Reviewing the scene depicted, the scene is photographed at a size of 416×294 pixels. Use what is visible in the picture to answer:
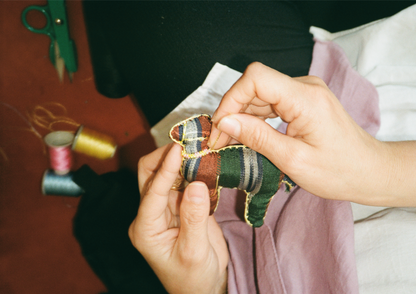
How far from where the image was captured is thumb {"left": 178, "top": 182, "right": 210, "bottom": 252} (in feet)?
2.15

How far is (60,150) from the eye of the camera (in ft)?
4.51

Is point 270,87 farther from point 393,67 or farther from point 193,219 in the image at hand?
point 393,67

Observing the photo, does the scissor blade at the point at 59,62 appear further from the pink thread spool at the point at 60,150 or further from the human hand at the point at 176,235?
the human hand at the point at 176,235

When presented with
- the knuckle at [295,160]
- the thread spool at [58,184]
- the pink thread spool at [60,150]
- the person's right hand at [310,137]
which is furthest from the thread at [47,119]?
the knuckle at [295,160]

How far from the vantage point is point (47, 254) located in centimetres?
138

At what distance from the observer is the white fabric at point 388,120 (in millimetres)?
681

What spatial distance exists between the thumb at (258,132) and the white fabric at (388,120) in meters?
0.36

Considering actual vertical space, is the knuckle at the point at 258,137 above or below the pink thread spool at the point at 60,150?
above

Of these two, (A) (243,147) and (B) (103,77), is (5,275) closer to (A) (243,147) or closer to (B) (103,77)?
(B) (103,77)

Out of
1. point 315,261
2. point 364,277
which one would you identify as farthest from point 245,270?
point 364,277

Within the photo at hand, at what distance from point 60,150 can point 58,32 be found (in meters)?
0.61

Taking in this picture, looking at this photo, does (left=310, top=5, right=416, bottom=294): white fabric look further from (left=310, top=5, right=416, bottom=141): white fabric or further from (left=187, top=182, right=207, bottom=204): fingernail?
(left=187, top=182, right=207, bottom=204): fingernail

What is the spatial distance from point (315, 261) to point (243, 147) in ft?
1.28

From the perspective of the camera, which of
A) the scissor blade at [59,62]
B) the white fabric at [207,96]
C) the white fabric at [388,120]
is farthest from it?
the scissor blade at [59,62]
